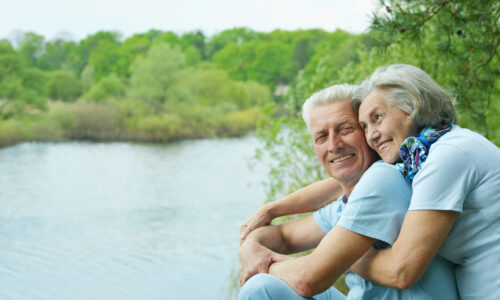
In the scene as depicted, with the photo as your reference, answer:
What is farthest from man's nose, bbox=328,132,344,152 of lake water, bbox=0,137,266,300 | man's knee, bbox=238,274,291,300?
lake water, bbox=0,137,266,300

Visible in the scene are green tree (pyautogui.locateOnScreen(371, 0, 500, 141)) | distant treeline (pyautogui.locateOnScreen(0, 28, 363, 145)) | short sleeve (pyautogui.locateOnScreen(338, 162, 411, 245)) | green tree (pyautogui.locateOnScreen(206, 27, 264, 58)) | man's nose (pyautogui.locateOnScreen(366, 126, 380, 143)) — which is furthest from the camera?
green tree (pyautogui.locateOnScreen(206, 27, 264, 58))

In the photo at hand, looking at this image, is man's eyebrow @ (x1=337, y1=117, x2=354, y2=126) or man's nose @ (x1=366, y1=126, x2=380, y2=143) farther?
man's eyebrow @ (x1=337, y1=117, x2=354, y2=126)

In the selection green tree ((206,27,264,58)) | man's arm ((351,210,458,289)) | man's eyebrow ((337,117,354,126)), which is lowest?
man's arm ((351,210,458,289))

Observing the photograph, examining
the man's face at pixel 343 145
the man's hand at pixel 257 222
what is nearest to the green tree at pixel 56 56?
the man's hand at pixel 257 222

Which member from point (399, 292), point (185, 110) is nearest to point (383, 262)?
point (399, 292)

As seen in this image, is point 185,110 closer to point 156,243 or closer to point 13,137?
point 13,137

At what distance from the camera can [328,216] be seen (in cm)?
176

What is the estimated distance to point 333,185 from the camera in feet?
6.03

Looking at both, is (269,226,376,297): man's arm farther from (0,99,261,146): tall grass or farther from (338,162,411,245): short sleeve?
(0,99,261,146): tall grass

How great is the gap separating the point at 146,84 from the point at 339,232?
25.4m

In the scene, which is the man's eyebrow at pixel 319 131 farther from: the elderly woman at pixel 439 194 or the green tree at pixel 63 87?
the green tree at pixel 63 87

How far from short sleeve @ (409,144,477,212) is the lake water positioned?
488cm

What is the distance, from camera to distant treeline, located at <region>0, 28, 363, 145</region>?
19922 millimetres

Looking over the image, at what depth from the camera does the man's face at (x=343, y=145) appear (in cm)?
157
